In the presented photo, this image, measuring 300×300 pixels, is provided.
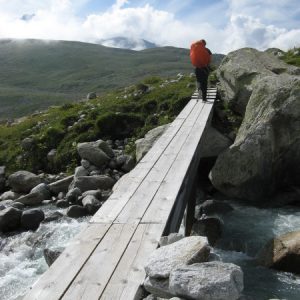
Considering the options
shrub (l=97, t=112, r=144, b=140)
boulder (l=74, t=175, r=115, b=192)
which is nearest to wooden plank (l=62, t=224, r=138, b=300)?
boulder (l=74, t=175, r=115, b=192)

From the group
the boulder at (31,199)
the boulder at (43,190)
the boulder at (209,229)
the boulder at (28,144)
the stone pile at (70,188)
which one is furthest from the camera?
the boulder at (28,144)

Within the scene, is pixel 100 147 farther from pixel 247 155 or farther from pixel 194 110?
pixel 247 155

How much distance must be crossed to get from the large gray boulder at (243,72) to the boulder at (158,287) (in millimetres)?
14085

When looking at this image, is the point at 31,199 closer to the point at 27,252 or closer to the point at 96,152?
the point at 96,152

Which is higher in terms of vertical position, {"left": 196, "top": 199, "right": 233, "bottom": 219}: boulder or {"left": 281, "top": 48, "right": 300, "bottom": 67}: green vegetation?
{"left": 281, "top": 48, "right": 300, "bottom": 67}: green vegetation

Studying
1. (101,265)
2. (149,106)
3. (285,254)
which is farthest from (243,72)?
(101,265)

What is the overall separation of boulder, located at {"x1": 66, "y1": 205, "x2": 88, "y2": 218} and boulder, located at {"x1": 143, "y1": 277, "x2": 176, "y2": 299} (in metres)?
10.1

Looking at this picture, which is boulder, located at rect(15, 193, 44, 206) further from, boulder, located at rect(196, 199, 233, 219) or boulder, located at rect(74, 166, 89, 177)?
boulder, located at rect(196, 199, 233, 219)

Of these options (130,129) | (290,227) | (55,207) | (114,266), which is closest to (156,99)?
(130,129)

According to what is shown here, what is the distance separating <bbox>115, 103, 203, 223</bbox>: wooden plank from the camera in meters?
7.45

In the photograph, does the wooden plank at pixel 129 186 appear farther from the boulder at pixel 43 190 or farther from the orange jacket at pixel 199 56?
the boulder at pixel 43 190

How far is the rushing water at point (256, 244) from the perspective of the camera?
30.9ft


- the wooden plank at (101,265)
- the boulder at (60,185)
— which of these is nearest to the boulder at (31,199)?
the boulder at (60,185)

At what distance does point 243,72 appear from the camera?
1884 centimetres
